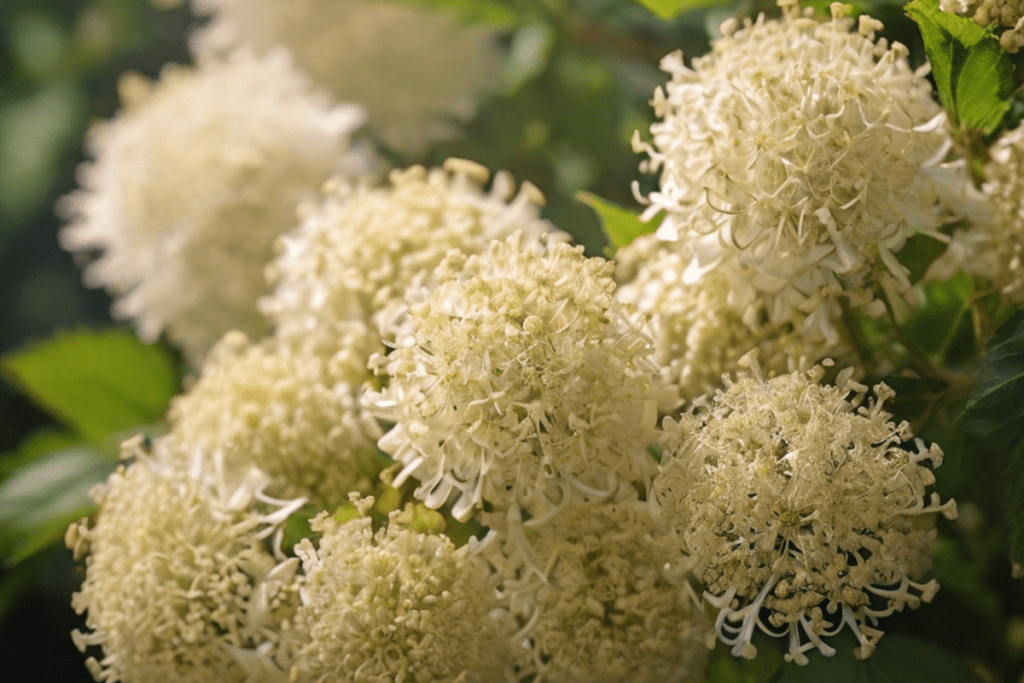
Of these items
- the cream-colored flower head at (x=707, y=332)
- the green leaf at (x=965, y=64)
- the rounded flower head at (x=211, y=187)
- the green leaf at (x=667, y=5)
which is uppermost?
the rounded flower head at (x=211, y=187)

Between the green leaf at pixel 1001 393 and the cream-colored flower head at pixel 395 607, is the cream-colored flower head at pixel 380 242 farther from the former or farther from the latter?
the green leaf at pixel 1001 393

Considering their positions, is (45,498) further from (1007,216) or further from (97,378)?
(1007,216)

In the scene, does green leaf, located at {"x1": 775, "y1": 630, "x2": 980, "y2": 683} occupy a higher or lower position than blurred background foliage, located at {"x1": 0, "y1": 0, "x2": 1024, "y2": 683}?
lower

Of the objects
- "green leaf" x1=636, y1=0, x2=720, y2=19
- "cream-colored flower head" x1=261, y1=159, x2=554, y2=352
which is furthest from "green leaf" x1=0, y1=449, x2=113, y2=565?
"green leaf" x1=636, y1=0, x2=720, y2=19

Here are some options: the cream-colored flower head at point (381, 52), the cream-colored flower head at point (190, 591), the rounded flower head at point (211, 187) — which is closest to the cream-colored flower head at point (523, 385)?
the cream-colored flower head at point (190, 591)

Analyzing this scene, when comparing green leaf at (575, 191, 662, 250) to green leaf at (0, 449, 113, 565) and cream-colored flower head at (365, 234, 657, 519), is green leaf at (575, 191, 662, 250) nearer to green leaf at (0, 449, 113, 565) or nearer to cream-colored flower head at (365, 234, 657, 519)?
cream-colored flower head at (365, 234, 657, 519)

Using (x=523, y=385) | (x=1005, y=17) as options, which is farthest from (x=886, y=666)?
(x=1005, y=17)
